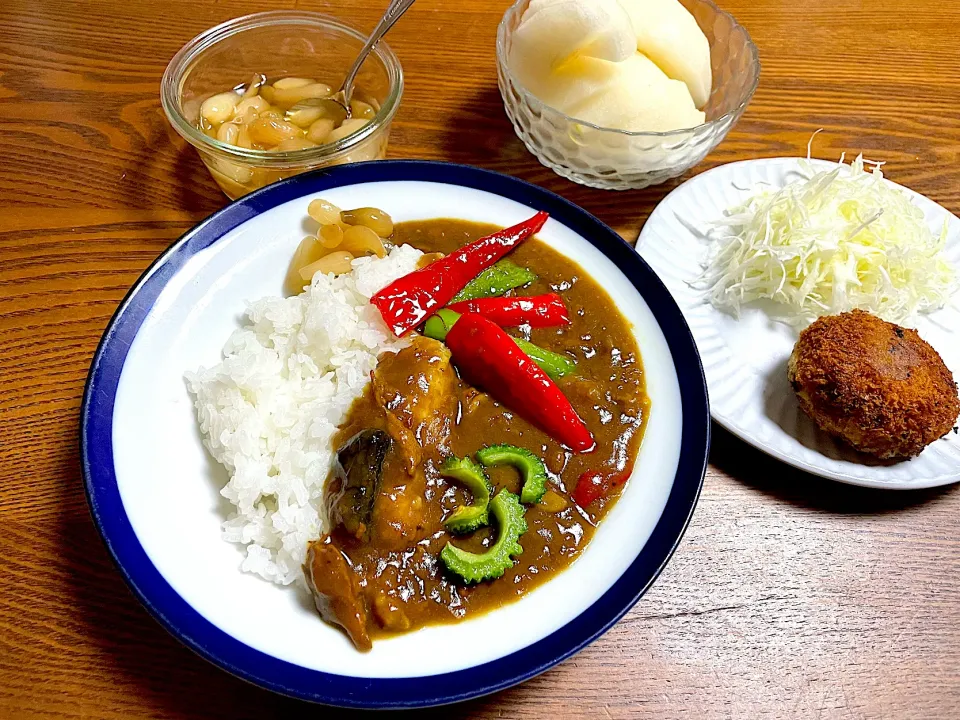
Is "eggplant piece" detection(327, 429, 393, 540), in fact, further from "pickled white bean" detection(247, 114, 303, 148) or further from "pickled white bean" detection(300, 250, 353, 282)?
"pickled white bean" detection(247, 114, 303, 148)

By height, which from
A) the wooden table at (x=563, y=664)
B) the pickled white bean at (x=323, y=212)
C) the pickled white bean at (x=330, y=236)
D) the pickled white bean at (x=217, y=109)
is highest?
the pickled white bean at (x=217, y=109)

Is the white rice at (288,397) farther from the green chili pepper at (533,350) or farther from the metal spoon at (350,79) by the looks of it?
→ the metal spoon at (350,79)

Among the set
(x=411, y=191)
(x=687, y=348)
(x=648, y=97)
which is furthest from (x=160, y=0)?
(x=687, y=348)

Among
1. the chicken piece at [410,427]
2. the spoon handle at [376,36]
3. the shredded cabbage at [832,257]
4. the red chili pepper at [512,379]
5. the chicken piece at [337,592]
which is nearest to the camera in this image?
the chicken piece at [337,592]

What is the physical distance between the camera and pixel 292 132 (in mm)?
2996

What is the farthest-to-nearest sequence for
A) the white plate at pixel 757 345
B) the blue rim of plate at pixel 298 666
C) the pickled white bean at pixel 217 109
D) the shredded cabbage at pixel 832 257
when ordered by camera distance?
the pickled white bean at pixel 217 109 → the shredded cabbage at pixel 832 257 → the white plate at pixel 757 345 → the blue rim of plate at pixel 298 666

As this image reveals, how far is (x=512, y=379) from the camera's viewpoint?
7.90 ft

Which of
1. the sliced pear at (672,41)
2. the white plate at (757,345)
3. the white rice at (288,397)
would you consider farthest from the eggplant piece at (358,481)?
the sliced pear at (672,41)

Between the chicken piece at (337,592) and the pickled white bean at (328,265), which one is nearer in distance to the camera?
the chicken piece at (337,592)

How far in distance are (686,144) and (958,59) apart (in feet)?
7.54

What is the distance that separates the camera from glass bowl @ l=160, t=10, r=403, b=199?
2.83 metres

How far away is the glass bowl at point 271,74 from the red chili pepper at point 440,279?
65 centimetres

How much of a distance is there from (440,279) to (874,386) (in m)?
1.55

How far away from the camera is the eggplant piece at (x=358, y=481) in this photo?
2086 millimetres
